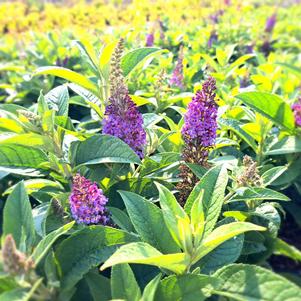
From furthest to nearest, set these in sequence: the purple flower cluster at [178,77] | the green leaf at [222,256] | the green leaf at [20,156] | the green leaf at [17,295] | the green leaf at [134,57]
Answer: the purple flower cluster at [178,77], the green leaf at [134,57], the green leaf at [20,156], the green leaf at [222,256], the green leaf at [17,295]

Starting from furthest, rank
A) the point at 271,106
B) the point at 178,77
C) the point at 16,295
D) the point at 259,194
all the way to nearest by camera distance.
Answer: the point at 178,77 → the point at 271,106 → the point at 259,194 → the point at 16,295

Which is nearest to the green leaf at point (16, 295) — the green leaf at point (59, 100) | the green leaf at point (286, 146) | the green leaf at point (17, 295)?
the green leaf at point (17, 295)

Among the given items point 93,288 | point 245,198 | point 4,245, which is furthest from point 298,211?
point 4,245

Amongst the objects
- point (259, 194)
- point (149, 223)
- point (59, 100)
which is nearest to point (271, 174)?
point (259, 194)

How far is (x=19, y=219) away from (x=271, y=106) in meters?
1.33

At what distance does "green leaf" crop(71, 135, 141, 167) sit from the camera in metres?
1.58

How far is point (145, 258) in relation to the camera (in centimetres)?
120

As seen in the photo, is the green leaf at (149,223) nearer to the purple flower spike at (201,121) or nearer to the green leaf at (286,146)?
the purple flower spike at (201,121)

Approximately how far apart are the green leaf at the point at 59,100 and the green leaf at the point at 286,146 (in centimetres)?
103

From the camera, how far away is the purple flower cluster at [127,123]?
1663 millimetres

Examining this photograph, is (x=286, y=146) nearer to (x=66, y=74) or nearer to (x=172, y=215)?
(x=172, y=215)

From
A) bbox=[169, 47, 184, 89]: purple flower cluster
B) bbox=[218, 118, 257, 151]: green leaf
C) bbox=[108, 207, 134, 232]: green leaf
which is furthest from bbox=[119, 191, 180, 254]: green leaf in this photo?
bbox=[169, 47, 184, 89]: purple flower cluster

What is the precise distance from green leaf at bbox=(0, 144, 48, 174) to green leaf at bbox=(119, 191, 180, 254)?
0.47 metres

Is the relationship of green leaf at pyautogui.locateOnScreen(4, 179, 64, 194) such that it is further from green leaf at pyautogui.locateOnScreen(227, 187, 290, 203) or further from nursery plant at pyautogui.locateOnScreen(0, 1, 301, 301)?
green leaf at pyautogui.locateOnScreen(227, 187, 290, 203)
